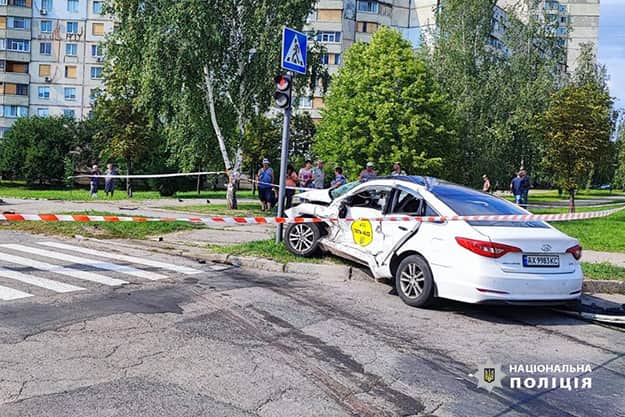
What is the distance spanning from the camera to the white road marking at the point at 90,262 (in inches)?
354

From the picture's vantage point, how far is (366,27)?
65.8 m

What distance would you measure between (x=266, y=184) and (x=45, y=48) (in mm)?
55682

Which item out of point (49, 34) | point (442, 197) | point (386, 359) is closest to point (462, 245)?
point (442, 197)

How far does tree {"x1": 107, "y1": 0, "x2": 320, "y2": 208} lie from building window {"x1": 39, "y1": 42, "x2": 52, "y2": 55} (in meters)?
48.0

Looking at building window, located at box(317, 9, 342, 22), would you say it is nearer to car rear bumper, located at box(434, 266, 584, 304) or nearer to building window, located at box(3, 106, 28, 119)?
building window, located at box(3, 106, 28, 119)

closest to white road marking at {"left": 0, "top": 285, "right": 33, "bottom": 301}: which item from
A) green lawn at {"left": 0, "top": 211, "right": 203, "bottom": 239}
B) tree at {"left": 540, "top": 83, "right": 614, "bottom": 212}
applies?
green lawn at {"left": 0, "top": 211, "right": 203, "bottom": 239}

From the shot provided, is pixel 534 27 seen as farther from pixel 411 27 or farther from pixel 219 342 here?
pixel 219 342

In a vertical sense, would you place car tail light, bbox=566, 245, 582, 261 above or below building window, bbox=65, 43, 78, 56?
below

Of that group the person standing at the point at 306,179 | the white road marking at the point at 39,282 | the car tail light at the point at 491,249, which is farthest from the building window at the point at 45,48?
the car tail light at the point at 491,249

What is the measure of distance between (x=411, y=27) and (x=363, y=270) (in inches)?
2456

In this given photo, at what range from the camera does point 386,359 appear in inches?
222

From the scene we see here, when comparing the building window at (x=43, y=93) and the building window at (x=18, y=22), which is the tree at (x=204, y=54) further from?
the building window at (x=18, y=22)

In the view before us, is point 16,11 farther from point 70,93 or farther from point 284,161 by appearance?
point 284,161

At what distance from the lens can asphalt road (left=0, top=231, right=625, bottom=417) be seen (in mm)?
4543
